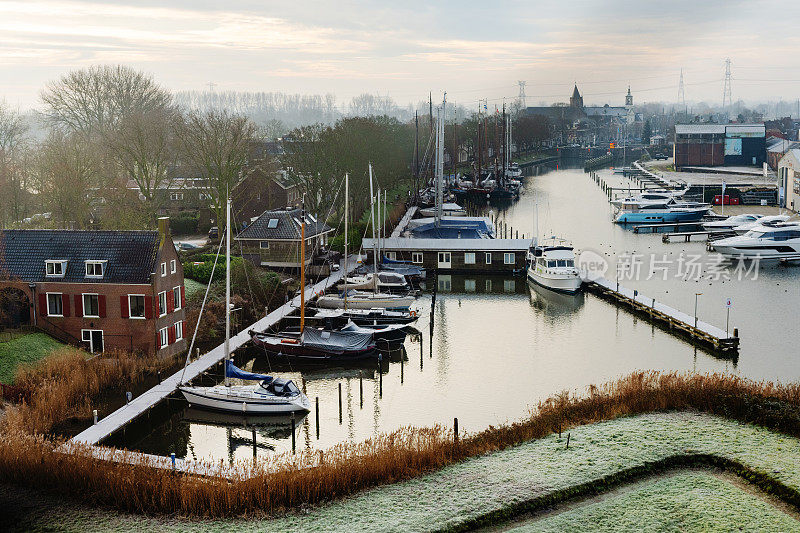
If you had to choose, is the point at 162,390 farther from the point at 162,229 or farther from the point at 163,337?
the point at 162,229

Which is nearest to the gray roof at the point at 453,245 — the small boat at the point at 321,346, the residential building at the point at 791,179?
the small boat at the point at 321,346

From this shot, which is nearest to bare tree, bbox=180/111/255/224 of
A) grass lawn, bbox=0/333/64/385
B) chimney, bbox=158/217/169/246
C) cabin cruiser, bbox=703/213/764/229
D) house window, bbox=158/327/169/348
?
chimney, bbox=158/217/169/246

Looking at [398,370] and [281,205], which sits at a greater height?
[281,205]

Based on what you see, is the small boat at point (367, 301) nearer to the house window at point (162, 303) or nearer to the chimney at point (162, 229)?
the house window at point (162, 303)

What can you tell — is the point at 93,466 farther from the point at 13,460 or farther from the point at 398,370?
the point at 398,370

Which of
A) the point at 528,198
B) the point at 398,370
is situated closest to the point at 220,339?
the point at 398,370

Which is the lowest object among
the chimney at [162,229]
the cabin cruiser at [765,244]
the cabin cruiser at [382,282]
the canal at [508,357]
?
the canal at [508,357]

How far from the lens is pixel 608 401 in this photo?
26.3 meters

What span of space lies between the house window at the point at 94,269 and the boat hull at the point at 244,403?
689 cm

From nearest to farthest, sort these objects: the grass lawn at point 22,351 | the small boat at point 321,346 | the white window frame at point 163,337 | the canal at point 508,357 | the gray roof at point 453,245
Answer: the canal at point 508,357 → the grass lawn at point 22,351 → the white window frame at point 163,337 → the small boat at point 321,346 → the gray roof at point 453,245

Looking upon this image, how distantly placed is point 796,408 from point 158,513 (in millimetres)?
17112

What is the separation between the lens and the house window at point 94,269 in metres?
32.3

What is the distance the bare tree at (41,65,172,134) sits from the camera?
72188 millimetres

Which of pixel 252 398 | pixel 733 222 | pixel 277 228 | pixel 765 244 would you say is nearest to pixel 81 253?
pixel 252 398
